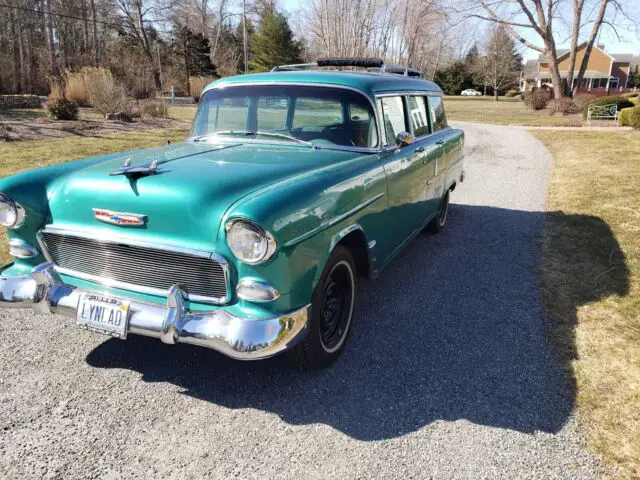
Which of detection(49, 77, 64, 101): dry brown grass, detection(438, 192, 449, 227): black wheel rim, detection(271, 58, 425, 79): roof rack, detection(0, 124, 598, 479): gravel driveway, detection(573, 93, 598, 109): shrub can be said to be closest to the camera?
detection(0, 124, 598, 479): gravel driveway

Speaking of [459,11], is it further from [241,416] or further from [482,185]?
[241,416]

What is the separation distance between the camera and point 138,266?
2.61 meters

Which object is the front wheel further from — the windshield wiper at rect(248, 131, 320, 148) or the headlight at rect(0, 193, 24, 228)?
the headlight at rect(0, 193, 24, 228)

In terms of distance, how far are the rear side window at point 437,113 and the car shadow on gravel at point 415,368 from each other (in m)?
1.80

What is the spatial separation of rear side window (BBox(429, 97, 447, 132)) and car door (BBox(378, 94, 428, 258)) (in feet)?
2.86

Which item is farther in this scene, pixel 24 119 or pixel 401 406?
pixel 24 119

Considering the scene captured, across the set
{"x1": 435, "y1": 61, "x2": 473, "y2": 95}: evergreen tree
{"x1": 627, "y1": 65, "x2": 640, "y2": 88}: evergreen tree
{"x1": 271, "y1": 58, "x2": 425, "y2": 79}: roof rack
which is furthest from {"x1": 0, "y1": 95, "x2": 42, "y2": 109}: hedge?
{"x1": 627, "y1": 65, "x2": 640, "y2": 88}: evergreen tree

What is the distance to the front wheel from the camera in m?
2.78

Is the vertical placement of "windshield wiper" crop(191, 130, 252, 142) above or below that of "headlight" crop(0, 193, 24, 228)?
above

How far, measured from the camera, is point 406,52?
3678 cm

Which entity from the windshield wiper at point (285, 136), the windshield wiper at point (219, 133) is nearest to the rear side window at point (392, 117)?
the windshield wiper at point (285, 136)

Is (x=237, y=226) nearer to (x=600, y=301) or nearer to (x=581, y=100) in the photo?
(x=600, y=301)

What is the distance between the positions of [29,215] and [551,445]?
3.15 metres

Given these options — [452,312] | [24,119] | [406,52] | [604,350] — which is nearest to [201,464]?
[452,312]
